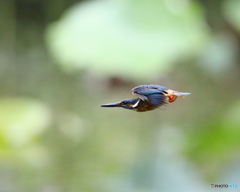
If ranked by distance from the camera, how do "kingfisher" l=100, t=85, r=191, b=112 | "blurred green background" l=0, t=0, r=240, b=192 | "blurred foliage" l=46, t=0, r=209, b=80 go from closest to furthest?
"kingfisher" l=100, t=85, r=191, b=112
"blurred foliage" l=46, t=0, r=209, b=80
"blurred green background" l=0, t=0, r=240, b=192

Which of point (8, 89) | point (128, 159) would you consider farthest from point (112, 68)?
point (8, 89)

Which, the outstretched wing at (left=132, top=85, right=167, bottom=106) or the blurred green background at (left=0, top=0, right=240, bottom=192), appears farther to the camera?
the blurred green background at (left=0, top=0, right=240, bottom=192)

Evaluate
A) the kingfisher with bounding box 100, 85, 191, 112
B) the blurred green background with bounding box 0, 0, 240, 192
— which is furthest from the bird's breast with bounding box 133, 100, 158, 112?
the blurred green background with bounding box 0, 0, 240, 192

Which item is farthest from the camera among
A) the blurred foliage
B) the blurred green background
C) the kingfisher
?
the blurred green background

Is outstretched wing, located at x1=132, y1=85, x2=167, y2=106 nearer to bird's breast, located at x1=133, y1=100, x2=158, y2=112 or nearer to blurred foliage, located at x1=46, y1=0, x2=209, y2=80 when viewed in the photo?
bird's breast, located at x1=133, y1=100, x2=158, y2=112

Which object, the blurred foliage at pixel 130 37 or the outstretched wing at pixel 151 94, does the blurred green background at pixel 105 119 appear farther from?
the outstretched wing at pixel 151 94

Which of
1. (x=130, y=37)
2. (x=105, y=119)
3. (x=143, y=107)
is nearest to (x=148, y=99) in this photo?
(x=143, y=107)

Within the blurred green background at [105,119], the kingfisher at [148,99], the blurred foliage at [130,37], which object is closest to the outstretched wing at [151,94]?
the kingfisher at [148,99]

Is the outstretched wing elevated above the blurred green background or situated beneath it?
situated beneath

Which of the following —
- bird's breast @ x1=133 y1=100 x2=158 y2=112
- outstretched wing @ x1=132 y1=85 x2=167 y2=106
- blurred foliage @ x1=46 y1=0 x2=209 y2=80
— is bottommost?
bird's breast @ x1=133 y1=100 x2=158 y2=112
